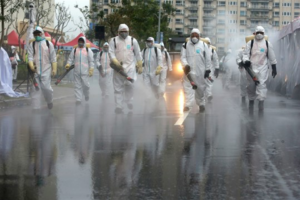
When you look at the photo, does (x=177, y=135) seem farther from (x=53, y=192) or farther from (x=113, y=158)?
(x=53, y=192)

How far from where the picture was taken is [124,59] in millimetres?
15539

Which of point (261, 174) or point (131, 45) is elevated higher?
point (131, 45)

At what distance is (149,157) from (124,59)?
7622 millimetres

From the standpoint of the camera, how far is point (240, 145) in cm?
921

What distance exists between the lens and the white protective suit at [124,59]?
1542 cm

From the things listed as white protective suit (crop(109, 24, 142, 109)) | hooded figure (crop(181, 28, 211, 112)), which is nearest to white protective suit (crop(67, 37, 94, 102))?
white protective suit (crop(109, 24, 142, 109))

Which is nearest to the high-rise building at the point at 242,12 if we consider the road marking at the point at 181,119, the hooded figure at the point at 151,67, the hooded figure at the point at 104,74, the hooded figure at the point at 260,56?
the hooded figure at the point at 104,74

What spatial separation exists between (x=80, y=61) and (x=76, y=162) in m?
11.5

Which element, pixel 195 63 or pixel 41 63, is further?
pixel 41 63

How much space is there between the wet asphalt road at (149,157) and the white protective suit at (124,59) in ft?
5.63

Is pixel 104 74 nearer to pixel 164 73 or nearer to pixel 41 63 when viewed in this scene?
pixel 164 73

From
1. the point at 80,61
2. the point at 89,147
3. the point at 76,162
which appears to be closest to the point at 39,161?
the point at 76,162

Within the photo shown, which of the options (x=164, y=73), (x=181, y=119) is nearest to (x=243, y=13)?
(x=164, y=73)

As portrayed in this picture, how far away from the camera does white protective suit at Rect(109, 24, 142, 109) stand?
15422mm
